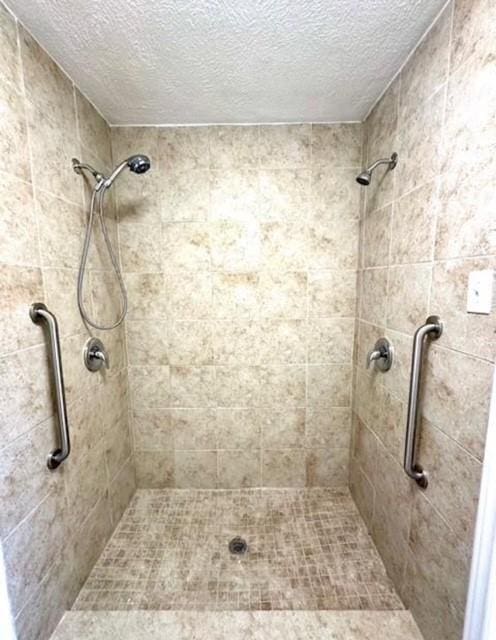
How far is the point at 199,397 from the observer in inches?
64.6

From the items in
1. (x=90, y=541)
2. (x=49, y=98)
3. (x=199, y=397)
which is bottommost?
(x=90, y=541)

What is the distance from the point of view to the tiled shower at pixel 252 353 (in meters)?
0.83

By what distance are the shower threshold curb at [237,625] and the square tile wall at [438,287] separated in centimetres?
15

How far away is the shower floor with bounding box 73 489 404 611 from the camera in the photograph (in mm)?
1121

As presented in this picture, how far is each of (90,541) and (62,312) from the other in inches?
42.0

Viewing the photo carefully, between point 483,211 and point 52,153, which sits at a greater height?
point 52,153

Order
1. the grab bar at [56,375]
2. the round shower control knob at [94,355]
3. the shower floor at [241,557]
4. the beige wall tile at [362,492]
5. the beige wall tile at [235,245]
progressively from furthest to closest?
the beige wall tile at [235,245], the beige wall tile at [362,492], the round shower control knob at [94,355], the shower floor at [241,557], the grab bar at [56,375]

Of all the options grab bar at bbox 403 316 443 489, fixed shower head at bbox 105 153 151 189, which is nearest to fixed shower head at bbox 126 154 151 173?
fixed shower head at bbox 105 153 151 189

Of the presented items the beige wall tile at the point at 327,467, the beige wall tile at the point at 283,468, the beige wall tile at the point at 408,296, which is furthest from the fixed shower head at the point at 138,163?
the beige wall tile at the point at 327,467

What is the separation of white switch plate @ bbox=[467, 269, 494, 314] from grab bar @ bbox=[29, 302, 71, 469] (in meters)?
1.31

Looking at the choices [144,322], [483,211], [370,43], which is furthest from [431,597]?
[370,43]

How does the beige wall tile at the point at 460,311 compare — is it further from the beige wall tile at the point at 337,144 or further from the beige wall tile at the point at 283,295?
the beige wall tile at the point at 337,144

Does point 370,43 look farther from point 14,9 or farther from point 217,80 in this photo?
point 14,9

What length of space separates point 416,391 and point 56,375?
1.25 meters
